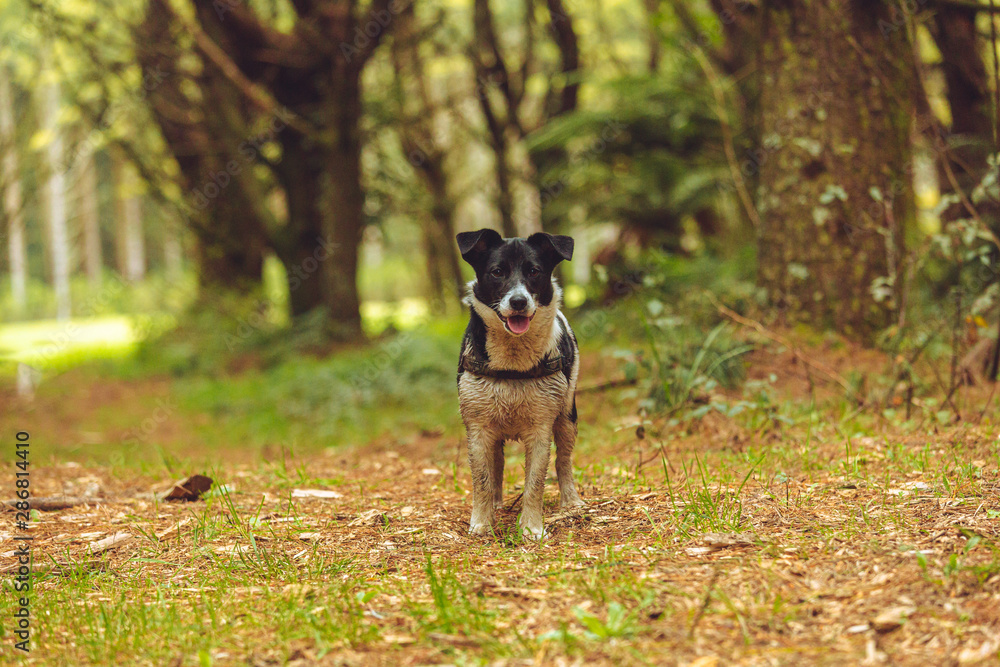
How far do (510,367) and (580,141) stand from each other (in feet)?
29.1

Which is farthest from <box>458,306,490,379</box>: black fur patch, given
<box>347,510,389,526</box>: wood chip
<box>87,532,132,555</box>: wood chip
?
<box>87,532,132,555</box>: wood chip

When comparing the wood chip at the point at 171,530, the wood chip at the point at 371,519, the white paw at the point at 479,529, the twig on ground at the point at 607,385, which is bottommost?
the white paw at the point at 479,529

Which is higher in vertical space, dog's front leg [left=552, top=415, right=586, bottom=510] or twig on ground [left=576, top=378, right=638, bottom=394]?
twig on ground [left=576, top=378, right=638, bottom=394]

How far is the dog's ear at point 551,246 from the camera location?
4.62 m

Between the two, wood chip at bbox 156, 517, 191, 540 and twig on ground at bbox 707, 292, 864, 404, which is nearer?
wood chip at bbox 156, 517, 191, 540

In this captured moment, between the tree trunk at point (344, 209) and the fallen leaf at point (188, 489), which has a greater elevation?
the tree trunk at point (344, 209)

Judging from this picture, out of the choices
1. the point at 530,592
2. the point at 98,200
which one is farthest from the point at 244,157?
the point at 98,200

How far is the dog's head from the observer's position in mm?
4332

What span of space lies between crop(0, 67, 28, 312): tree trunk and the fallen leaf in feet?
26.3

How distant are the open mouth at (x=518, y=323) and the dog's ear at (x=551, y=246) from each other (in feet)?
1.42

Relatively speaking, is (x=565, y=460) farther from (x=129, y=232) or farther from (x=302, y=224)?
(x=129, y=232)

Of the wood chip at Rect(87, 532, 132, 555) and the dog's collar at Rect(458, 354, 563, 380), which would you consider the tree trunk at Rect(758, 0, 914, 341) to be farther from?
the wood chip at Rect(87, 532, 132, 555)

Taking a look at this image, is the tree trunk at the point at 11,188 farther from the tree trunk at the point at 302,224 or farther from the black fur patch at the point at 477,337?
the black fur patch at the point at 477,337

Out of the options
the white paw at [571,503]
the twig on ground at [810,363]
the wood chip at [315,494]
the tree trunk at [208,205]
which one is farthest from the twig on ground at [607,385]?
the tree trunk at [208,205]
